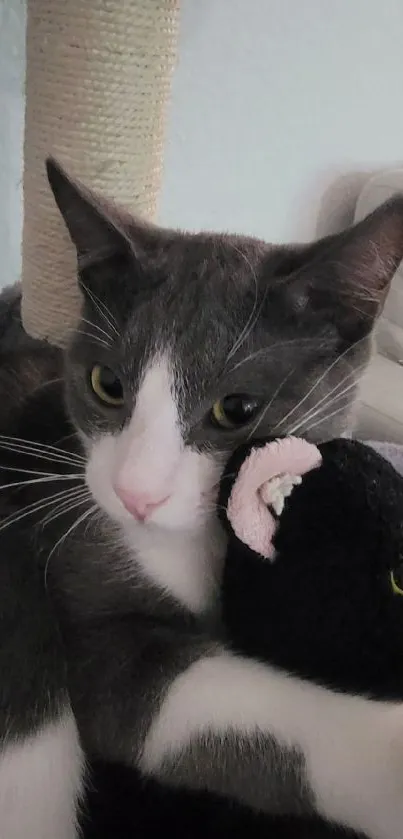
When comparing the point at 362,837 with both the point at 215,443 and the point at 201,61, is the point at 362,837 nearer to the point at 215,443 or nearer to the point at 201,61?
the point at 215,443

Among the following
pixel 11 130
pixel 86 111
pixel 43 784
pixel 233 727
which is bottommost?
pixel 43 784

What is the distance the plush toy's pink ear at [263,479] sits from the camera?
690 millimetres

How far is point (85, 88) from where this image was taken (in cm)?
112

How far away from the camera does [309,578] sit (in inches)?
27.8

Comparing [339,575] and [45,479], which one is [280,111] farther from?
[339,575]

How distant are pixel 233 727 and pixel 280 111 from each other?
154 centimetres

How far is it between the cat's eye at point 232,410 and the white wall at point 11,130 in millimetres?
1110

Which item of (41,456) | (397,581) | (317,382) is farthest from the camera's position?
(41,456)

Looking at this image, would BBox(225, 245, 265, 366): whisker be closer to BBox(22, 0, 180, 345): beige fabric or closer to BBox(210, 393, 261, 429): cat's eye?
BBox(210, 393, 261, 429): cat's eye

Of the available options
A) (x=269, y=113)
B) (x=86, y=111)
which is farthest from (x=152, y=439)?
(x=269, y=113)

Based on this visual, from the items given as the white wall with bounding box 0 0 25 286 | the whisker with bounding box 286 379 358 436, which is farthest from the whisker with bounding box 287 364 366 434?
the white wall with bounding box 0 0 25 286

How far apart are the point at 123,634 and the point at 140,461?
21 cm

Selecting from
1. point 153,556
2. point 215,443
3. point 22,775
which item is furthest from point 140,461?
point 22,775

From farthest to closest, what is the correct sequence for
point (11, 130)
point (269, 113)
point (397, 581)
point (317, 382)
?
point (269, 113) → point (11, 130) → point (317, 382) → point (397, 581)
